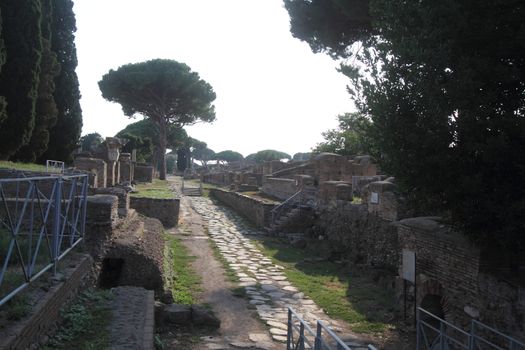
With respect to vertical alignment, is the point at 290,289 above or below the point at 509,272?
below

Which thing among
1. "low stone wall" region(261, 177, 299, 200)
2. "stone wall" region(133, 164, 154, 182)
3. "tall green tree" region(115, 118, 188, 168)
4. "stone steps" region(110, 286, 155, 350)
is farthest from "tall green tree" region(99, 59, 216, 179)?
"stone steps" region(110, 286, 155, 350)

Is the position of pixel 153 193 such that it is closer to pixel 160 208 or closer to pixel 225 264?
pixel 160 208

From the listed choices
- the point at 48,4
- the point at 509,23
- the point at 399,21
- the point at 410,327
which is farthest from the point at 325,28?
the point at 48,4

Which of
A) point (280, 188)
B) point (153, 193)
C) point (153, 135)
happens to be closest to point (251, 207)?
point (280, 188)

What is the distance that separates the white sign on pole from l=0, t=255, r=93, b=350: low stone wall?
498 cm

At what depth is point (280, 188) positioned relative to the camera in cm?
2256

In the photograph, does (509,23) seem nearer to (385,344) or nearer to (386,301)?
(385,344)

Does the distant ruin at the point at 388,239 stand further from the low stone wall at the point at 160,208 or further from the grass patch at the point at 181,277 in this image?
the grass patch at the point at 181,277

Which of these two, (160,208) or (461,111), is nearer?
(461,111)

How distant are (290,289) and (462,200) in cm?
481

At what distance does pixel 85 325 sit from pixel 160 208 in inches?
485

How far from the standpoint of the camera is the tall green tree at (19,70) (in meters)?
18.4

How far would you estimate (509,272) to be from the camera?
262 inches

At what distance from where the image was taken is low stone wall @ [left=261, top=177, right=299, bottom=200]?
2087 cm
